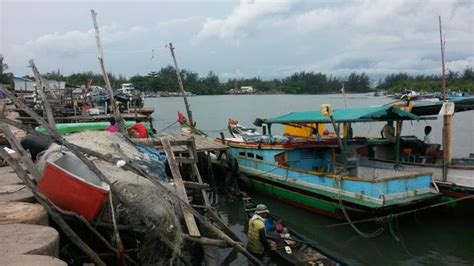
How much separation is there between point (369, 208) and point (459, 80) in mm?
53216

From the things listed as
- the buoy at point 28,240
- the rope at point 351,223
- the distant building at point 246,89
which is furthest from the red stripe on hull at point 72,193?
the distant building at point 246,89

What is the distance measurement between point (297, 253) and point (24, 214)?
5507 mm

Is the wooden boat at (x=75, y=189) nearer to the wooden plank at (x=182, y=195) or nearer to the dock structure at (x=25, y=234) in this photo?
the dock structure at (x=25, y=234)

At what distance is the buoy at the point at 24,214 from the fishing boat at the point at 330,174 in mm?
7993

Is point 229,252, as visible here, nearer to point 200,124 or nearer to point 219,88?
point 200,124

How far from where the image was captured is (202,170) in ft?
55.9

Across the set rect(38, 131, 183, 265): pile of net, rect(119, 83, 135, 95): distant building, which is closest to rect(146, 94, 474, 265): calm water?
rect(38, 131, 183, 265): pile of net

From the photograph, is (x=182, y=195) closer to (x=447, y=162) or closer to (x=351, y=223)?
(x=351, y=223)

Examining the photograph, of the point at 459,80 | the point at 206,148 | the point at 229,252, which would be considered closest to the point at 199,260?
the point at 229,252

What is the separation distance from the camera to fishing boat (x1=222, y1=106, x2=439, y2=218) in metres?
11.3

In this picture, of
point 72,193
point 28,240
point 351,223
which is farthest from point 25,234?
point 351,223

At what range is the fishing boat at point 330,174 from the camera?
11289 mm

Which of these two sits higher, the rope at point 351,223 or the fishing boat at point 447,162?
the fishing boat at point 447,162

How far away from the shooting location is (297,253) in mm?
9242
